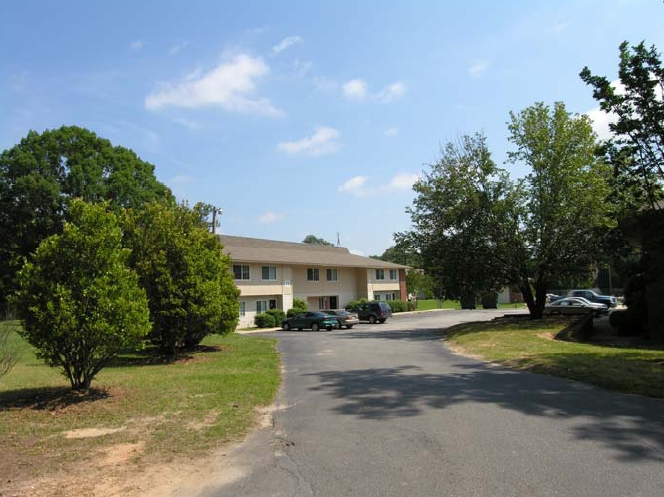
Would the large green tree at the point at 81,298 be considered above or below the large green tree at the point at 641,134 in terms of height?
below

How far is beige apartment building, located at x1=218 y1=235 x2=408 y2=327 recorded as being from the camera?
133 ft

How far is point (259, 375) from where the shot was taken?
41.0 feet

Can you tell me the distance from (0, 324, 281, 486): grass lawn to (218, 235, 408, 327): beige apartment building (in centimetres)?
2197

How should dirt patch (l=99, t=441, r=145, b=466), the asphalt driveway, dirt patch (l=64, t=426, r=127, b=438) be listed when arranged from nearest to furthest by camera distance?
1. the asphalt driveway
2. dirt patch (l=99, t=441, r=145, b=466)
3. dirt patch (l=64, t=426, r=127, b=438)

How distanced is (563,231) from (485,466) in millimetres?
24835

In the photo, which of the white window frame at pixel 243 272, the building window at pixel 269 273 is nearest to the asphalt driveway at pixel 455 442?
the white window frame at pixel 243 272

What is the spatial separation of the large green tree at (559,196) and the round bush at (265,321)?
61.6 ft

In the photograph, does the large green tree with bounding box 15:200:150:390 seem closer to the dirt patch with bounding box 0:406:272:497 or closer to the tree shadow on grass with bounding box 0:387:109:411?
the tree shadow on grass with bounding box 0:387:109:411

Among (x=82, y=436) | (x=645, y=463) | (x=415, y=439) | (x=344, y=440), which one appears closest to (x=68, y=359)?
(x=82, y=436)

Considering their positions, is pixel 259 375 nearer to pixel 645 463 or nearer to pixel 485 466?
pixel 485 466

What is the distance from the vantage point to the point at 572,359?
13.1 metres

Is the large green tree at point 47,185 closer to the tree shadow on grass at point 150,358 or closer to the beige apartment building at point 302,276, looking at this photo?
the beige apartment building at point 302,276

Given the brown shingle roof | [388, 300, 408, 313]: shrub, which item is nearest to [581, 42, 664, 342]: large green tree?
the brown shingle roof

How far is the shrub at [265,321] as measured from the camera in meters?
38.8
